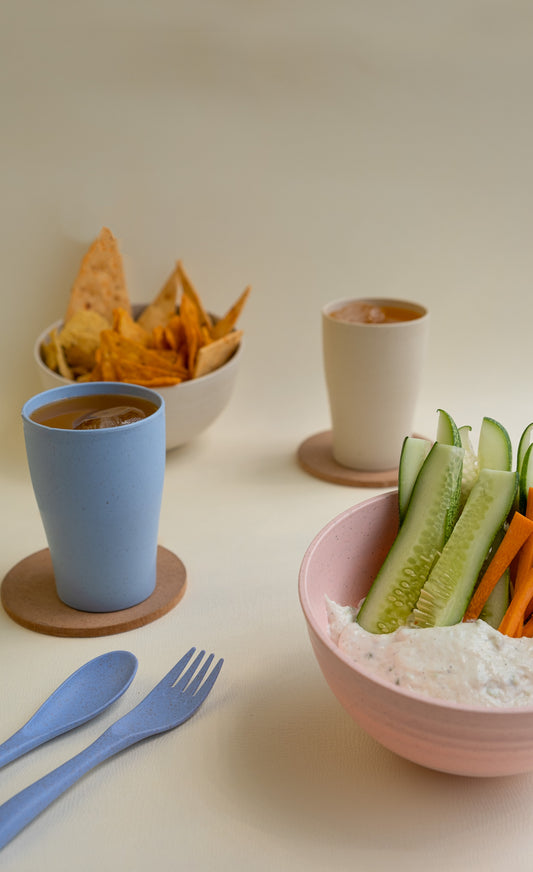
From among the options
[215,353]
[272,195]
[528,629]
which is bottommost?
[528,629]

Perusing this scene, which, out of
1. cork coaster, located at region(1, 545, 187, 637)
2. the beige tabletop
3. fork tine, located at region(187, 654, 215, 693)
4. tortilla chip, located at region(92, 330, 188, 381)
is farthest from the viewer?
the beige tabletop

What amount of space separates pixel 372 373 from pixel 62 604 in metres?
0.65

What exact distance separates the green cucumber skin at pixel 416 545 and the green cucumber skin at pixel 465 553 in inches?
0.6

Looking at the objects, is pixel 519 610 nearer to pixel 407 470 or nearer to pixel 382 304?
pixel 407 470

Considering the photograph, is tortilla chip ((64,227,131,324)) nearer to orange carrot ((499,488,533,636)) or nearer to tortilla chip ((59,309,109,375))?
tortilla chip ((59,309,109,375))

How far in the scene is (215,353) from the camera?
154cm

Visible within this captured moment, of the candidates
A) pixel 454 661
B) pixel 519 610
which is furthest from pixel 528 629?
pixel 454 661

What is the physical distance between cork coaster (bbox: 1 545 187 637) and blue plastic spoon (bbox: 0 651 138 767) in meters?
0.09

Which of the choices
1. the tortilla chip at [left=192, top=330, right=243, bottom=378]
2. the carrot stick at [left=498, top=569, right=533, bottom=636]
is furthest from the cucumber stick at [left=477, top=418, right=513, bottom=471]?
the tortilla chip at [left=192, top=330, right=243, bottom=378]

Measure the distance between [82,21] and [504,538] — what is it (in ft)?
4.24

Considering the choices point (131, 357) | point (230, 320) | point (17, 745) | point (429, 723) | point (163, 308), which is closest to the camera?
point (429, 723)

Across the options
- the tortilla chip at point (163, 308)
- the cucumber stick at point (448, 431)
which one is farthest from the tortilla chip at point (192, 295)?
the cucumber stick at point (448, 431)

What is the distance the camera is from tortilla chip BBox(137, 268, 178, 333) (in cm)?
174

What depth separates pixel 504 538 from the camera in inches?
36.8
